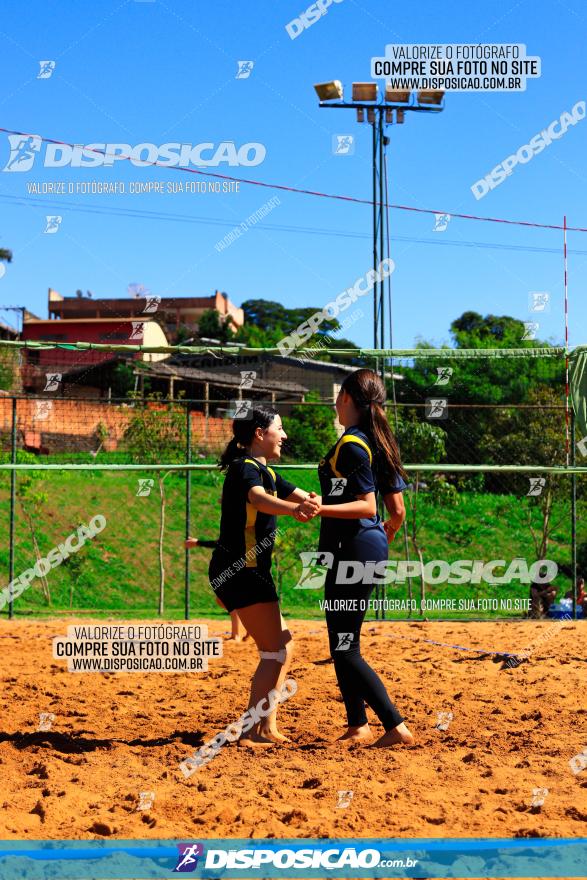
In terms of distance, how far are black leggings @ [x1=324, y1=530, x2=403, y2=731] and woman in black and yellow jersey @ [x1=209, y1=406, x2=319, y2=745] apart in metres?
0.38

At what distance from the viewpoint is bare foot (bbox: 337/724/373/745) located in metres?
4.90

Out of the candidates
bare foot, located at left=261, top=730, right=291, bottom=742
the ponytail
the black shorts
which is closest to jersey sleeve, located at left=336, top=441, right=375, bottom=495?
the ponytail

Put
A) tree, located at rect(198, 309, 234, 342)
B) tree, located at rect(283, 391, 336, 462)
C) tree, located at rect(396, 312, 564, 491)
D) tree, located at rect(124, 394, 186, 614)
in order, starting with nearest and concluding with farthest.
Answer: tree, located at rect(396, 312, 564, 491) < tree, located at rect(283, 391, 336, 462) < tree, located at rect(124, 394, 186, 614) < tree, located at rect(198, 309, 234, 342)

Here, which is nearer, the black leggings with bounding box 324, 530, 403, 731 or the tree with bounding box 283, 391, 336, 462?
the black leggings with bounding box 324, 530, 403, 731

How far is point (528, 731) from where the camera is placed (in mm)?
5227

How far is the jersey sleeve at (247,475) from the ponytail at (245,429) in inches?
8.5

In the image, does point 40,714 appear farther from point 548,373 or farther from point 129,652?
point 548,373

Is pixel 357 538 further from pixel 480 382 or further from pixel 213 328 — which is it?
pixel 213 328

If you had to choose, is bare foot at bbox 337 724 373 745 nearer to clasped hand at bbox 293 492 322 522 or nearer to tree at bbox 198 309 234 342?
clasped hand at bbox 293 492 322 522

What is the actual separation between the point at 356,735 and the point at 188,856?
182 centimetres

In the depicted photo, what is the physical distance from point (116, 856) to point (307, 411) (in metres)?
Result: 16.2

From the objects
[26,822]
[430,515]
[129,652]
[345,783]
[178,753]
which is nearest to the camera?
[26,822]

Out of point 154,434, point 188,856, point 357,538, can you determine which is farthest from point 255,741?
point 154,434

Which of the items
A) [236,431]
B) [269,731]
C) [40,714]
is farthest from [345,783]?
[40,714]
